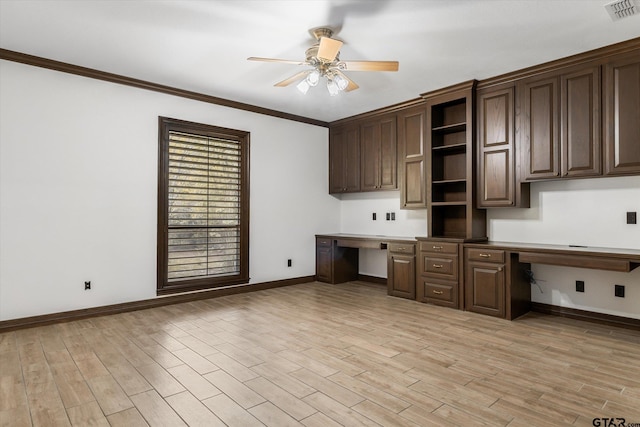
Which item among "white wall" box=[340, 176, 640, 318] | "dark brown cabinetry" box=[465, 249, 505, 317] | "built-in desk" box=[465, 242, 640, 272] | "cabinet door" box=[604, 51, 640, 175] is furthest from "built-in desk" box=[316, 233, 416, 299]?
"cabinet door" box=[604, 51, 640, 175]

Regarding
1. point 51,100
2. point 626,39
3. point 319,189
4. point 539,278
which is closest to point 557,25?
point 626,39

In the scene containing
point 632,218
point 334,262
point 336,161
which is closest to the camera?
point 632,218

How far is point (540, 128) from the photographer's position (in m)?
4.00

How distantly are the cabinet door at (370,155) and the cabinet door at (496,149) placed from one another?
1.64 meters

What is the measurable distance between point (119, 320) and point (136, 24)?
2975 mm

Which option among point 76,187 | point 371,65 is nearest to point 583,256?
point 371,65

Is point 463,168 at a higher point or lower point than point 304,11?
lower

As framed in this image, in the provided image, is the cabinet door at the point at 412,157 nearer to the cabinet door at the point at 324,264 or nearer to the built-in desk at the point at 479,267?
the built-in desk at the point at 479,267

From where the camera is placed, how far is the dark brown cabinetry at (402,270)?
4.91 m

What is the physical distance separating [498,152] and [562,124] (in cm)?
69

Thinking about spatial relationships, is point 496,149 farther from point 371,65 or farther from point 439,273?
point 371,65

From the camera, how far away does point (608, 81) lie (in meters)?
3.57

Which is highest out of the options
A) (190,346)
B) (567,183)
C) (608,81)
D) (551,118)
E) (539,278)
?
(608,81)

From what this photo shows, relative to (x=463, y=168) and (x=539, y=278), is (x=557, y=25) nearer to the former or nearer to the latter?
(x=463, y=168)
